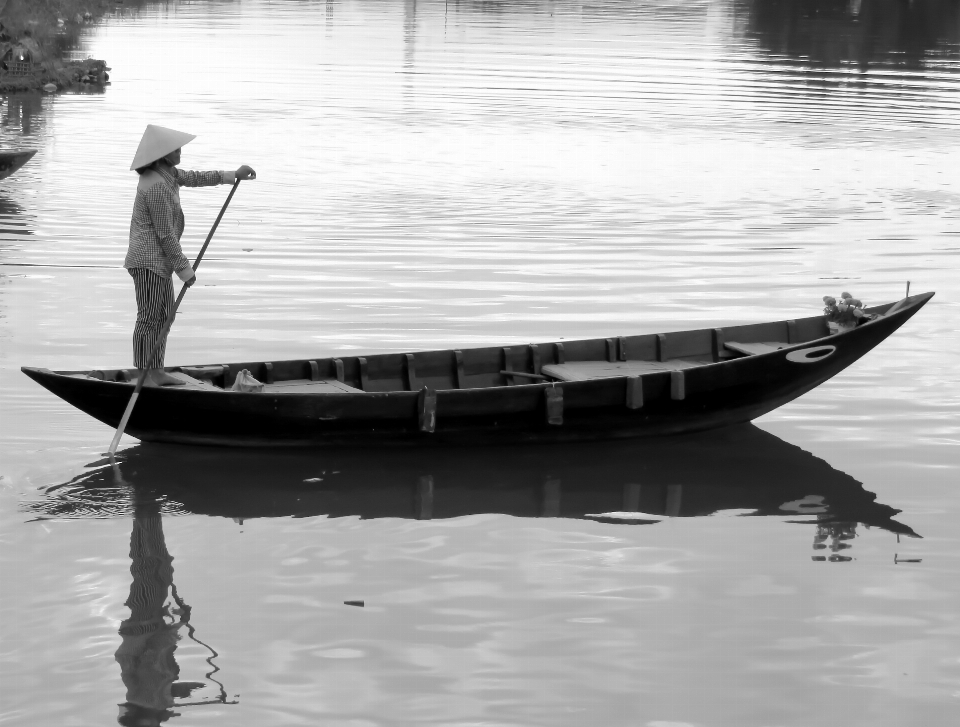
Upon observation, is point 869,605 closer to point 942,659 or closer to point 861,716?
point 942,659

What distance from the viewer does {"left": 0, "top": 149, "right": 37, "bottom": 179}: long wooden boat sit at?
2002 cm

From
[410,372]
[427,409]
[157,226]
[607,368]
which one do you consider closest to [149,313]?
[157,226]

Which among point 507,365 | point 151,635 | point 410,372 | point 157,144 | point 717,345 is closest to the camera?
point 151,635

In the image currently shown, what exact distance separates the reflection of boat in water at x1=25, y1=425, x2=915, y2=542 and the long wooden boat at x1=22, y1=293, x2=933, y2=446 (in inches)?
6.7

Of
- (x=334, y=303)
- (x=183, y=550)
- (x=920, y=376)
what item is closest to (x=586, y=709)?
(x=183, y=550)

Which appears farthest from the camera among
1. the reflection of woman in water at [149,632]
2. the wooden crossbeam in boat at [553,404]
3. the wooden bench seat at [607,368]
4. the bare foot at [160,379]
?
the wooden bench seat at [607,368]

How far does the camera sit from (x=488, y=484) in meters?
9.37

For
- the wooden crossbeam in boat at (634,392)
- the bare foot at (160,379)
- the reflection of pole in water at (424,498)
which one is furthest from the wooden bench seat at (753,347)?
the bare foot at (160,379)

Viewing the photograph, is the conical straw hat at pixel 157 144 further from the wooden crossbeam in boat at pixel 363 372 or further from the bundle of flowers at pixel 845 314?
the bundle of flowers at pixel 845 314

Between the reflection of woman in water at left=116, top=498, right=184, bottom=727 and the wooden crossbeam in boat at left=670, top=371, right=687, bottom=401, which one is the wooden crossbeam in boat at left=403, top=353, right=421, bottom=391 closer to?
the wooden crossbeam in boat at left=670, top=371, right=687, bottom=401

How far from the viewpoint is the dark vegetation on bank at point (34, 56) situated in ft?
118

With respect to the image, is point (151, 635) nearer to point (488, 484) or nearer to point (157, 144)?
point (488, 484)

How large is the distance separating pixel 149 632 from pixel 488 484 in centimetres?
303

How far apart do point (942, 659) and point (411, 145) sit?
20.5m
